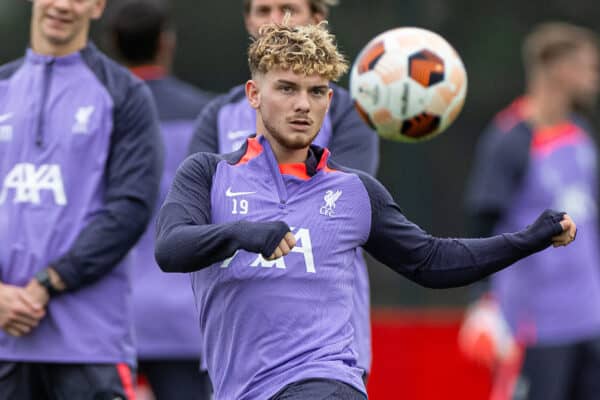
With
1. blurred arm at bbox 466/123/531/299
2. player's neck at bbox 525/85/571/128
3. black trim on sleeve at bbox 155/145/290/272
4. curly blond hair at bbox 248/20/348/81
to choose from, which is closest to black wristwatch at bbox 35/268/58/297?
black trim on sleeve at bbox 155/145/290/272

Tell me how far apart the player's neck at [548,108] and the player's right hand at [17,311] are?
4466 millimetres

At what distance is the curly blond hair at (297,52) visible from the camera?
15.8ft

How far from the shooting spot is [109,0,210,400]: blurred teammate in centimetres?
744

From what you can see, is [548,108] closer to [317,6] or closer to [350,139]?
[317,6]

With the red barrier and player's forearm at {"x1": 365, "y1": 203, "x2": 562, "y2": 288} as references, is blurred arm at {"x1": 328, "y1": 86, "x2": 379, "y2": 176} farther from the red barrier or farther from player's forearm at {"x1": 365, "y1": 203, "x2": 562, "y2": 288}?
the red barrier

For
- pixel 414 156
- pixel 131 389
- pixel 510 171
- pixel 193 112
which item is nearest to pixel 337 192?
pixel 131 389

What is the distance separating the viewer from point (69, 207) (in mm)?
5820

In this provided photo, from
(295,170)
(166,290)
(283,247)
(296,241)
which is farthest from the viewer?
(166,290)

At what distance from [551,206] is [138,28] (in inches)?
118

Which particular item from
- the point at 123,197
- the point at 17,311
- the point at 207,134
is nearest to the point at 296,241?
the point at 207,134

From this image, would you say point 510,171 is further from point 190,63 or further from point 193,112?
point 190,63

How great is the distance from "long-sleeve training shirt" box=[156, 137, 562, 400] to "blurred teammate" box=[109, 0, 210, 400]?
2.53m

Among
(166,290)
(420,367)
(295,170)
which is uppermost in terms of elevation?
(295,170)

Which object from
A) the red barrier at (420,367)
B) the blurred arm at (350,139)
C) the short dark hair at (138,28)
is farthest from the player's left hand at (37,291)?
the red barrier at (420,367)
